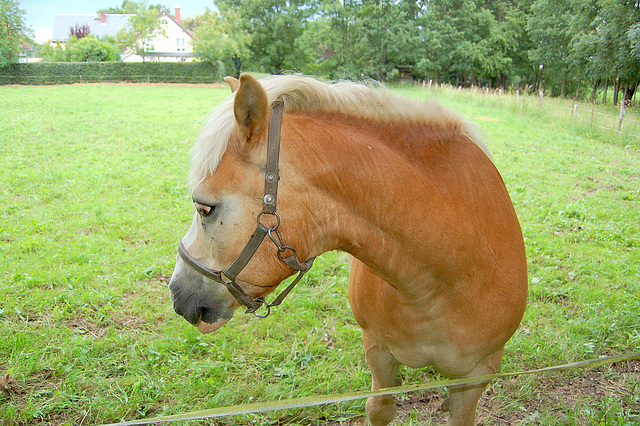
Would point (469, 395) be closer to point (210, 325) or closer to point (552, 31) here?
point (210, 325)

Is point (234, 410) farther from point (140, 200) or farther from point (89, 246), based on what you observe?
point (140, 200)

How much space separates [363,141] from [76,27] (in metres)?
83.0

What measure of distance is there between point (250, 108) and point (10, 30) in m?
40.3

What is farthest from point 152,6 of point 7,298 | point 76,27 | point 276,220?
point 276,220

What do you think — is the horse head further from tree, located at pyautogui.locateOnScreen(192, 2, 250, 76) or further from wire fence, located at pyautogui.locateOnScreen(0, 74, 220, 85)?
tree, located at pyautogui.locateOnScreen(192, 2, 250, 76)

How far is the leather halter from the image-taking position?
4.64 feet

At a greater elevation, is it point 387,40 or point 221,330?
point 387,40

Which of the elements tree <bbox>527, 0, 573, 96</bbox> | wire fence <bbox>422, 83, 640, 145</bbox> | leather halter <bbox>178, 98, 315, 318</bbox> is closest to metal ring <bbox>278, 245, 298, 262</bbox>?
leather halter <bbox>178, 98, 315, 318</bbox>

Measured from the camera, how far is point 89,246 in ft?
17.2

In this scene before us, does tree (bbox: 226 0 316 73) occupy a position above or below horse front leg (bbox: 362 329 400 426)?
above

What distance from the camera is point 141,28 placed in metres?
42.8

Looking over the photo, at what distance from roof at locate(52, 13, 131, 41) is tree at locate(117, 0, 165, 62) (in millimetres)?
31373

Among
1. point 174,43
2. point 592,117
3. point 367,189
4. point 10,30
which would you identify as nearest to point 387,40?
point 592,117

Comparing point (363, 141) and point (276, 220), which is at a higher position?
point (363, 141)
